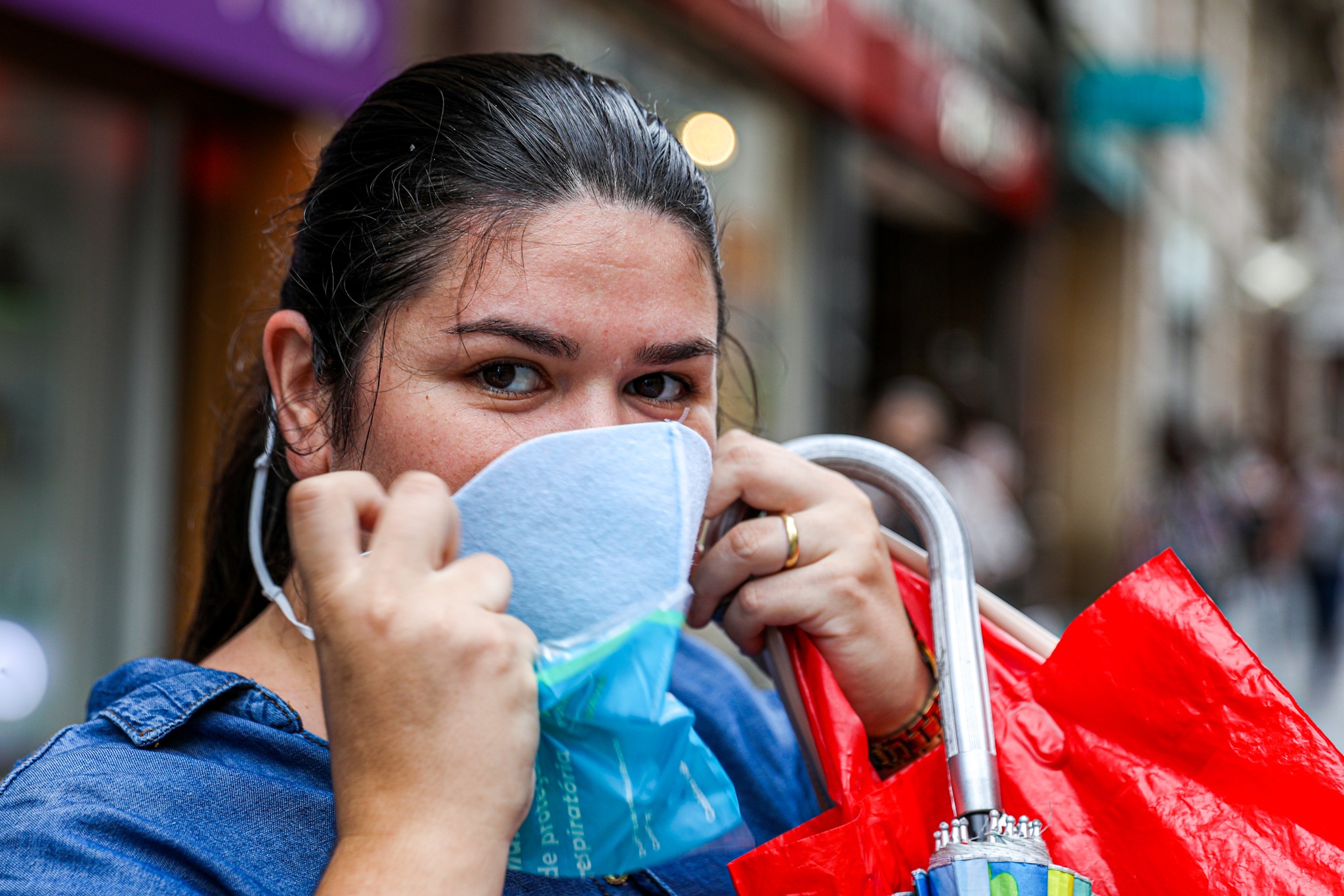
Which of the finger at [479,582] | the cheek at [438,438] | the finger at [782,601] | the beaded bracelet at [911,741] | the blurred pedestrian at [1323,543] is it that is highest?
the blurred pedestrian at [1323,543]

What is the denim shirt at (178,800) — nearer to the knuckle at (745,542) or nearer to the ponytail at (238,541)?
the ponytail at (238,541)

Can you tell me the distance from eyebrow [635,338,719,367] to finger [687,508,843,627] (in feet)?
0.64

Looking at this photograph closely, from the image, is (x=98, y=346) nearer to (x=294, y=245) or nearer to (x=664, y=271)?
(x=294, y=245)

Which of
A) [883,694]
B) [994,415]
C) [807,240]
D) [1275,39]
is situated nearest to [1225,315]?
[1275,39]

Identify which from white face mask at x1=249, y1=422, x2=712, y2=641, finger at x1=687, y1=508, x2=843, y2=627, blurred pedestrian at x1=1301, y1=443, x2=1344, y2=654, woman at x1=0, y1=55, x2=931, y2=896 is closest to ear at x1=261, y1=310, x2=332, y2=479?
woman at x1=0, y1=55, x2=931, y2=896

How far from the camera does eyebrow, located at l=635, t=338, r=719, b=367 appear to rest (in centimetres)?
123

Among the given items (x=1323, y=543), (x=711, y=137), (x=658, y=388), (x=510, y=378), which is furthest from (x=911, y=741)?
(x=1323, y=543)

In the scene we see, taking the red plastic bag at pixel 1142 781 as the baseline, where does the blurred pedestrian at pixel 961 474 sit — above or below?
above

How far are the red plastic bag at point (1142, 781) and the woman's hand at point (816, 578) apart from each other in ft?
0.45

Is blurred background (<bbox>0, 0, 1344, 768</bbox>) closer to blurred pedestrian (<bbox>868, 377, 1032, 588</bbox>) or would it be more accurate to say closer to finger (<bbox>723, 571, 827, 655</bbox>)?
blurred pedestrian (<bbox>868, 377, 1032, 588</bbox>)

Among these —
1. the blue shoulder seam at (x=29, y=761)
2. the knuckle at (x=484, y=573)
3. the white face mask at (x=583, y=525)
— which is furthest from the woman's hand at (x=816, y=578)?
the blue shoulder seam at (x=29, y=761)

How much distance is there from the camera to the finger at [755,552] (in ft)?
4.23

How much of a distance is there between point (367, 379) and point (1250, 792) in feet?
3.14

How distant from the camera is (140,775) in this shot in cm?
106
